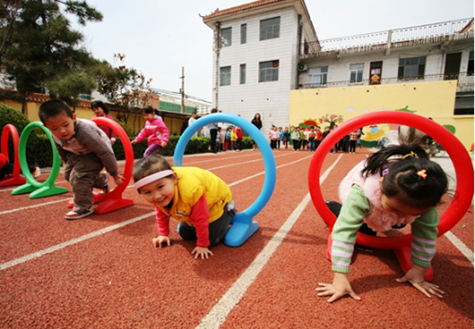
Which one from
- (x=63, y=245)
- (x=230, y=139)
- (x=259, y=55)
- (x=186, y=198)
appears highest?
(x=259, y=55)

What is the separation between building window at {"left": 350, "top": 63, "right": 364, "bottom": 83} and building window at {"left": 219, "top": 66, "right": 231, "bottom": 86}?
36.5ft

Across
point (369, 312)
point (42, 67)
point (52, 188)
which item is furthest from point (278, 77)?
point (369, 312)

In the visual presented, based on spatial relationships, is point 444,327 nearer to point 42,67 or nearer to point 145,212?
point 145,212

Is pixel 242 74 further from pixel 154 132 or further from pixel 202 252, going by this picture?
pixel 202 252

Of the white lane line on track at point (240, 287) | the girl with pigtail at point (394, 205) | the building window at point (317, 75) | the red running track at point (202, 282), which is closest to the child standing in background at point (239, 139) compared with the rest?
the building window at point (317, 75)

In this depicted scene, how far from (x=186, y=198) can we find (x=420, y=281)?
187 centimetres

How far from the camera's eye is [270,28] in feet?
71.2

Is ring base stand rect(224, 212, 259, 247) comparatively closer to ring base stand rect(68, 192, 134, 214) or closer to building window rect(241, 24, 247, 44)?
ring base stand rect(68, 192, 134, 214)

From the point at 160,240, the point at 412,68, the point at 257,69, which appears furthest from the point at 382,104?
the point at 160,240

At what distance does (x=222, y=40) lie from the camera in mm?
23781

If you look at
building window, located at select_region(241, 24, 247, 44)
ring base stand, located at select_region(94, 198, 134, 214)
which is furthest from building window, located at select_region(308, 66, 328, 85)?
ring base stand, located at select_region(94, 198, 134, 214)

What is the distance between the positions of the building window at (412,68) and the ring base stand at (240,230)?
2355 cm

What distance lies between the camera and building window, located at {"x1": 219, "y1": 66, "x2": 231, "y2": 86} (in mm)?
23750

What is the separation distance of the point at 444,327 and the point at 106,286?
2.22 metres
